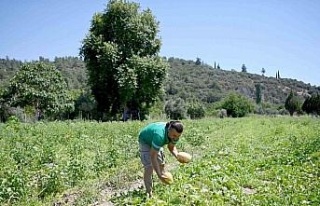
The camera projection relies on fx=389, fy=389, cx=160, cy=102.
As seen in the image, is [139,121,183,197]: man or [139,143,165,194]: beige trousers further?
[139,143,165,194]: beige trousers

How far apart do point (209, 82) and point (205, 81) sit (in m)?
1.09

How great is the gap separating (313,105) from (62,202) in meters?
62.3

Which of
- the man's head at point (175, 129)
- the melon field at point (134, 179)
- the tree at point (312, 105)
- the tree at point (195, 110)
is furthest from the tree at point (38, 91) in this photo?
the tree at point (312, 105)

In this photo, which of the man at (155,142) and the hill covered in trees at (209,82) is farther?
the hill covered in trees at (209,82)

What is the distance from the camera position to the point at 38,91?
38812 mm

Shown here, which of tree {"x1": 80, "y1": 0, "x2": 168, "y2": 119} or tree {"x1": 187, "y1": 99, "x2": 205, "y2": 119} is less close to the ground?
tree {"x1": 80, "y1": 0, "x2": 168, "y2": 119}

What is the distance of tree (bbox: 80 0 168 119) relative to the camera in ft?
97.1

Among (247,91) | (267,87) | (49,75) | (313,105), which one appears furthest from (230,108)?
(267,87)

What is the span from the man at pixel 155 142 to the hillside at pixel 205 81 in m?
75.3

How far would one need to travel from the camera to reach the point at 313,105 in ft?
207

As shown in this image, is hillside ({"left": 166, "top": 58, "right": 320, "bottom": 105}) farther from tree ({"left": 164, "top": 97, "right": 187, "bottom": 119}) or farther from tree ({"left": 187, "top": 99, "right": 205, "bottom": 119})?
tree ({"left": 164, "top": 97, "right": 187, "bottom": 119})

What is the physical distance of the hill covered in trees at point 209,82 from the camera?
87188 mm

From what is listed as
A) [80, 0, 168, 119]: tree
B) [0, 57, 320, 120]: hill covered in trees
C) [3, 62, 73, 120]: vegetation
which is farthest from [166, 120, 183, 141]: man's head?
[0, 57, 320, 120]: hill covered in trees

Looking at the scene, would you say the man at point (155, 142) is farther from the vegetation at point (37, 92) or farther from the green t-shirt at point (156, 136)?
the vegetation at point (37, 92)
